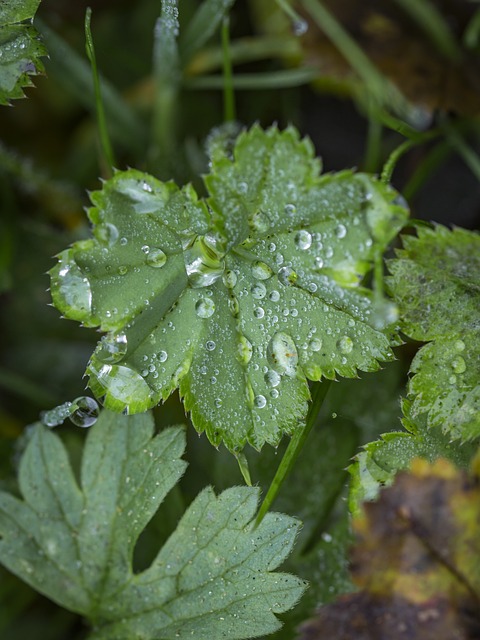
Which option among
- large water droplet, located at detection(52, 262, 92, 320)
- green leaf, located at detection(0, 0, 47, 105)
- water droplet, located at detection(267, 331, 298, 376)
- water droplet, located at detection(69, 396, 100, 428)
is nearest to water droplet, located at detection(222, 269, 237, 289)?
water droplet, located at detection(267, 331, 298, 376)

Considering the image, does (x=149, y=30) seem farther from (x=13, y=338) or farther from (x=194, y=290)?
(x=194, y=290)

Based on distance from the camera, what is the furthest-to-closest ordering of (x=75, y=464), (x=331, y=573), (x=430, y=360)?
(x=75, y=464) → (x=331, y=573) → (x=430, y=360)

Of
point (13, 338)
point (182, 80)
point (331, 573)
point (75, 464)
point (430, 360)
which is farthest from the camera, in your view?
point (13, 338)

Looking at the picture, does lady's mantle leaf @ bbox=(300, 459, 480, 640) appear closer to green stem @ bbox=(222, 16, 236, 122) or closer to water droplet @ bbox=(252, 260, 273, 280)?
water droplet @ bbox=(252, 260, 273, 280)

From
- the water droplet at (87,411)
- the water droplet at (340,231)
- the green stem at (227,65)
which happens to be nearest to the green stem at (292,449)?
the water droplet at (340,231)

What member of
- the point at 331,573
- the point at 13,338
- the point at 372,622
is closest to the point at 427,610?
the point at 372,622
